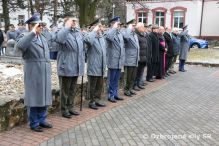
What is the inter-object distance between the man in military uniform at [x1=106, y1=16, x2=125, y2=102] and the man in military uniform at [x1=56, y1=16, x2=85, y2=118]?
141 centimetres

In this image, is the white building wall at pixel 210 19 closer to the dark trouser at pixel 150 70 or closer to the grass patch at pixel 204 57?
the grass patch at pixel 204 57

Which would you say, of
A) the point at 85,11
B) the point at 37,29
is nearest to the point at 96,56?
the point at 37,29

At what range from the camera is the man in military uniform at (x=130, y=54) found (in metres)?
8.88

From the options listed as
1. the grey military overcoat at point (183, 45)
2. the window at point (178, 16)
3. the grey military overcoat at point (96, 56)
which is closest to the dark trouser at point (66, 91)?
the grey military overcoat at point (96, 56)

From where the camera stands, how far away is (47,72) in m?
5.96

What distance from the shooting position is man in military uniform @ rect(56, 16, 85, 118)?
21.9 ft

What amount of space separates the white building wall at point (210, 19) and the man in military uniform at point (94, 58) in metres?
29.9

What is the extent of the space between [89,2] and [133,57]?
10.3 meters

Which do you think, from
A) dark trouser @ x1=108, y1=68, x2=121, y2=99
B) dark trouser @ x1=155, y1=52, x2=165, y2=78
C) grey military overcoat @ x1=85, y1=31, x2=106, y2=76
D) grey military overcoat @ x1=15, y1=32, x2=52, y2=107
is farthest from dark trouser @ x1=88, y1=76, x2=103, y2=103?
dark trouser @ x1=155, y1=52, x2=165, y2=78

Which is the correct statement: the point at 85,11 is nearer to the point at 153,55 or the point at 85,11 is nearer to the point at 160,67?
the point at 160,67

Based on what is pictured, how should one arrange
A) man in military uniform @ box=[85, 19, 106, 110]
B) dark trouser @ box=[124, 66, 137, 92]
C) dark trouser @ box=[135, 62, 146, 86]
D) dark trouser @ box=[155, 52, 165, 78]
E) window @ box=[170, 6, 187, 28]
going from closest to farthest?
1. man in military uniform @ box=[85, 19, 106, 110]
2. dark trouser @ box=[124, 66, 137, 92]
3. dark trouser @ box=[135, 62, 146, 86]
4. dark trouser @ box=[155, 52, 165, 78]
5. window @ box=[170, 6, 187, 28]

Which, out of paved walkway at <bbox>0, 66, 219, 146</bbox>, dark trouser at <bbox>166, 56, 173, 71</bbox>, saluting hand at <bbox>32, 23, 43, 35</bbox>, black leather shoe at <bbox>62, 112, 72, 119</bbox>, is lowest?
paved walkway at <bbox>0, 66, 219, 146</bbox>

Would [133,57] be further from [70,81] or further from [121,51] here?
[70,81]

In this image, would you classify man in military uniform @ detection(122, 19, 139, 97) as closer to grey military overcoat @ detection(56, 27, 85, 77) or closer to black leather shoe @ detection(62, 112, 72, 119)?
grey military overcoat @ detection(56, 27, 85, 77)
